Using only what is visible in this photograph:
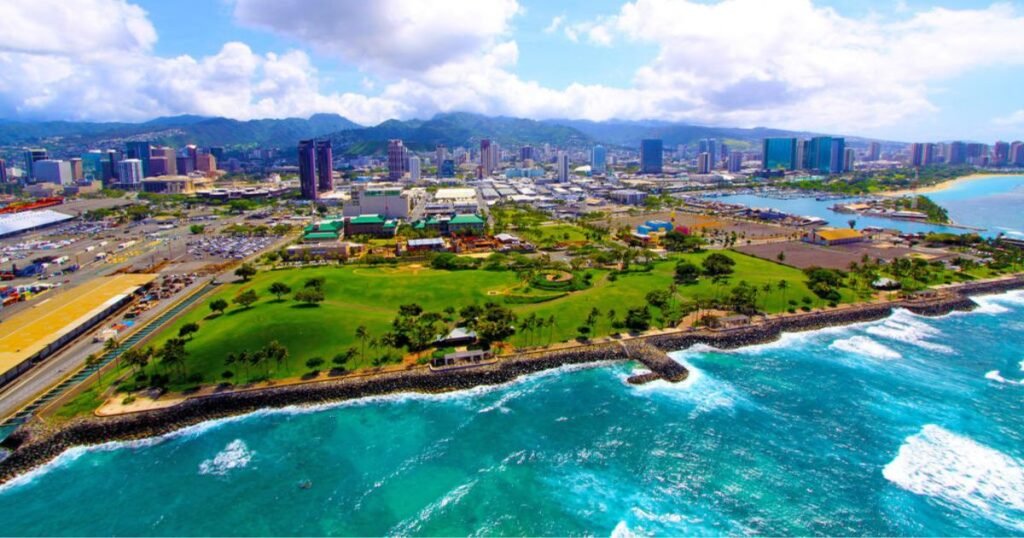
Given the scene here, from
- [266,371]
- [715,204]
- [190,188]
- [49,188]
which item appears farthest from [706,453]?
[49,188]

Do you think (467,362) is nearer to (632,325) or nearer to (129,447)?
(632,325)

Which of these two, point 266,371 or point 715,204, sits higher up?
point 715,204

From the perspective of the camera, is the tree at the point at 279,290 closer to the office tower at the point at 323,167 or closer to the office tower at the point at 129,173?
the office tower at the point at 323,167

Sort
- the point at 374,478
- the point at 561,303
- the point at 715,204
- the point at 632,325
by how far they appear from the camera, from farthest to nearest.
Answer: the point at 715,204, the point at 561,303, the point at 632,325, the point at 374,478

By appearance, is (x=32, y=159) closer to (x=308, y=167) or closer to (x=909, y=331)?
(x=308, y=167)

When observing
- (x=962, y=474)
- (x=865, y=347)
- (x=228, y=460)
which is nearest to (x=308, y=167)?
(x=228, y=460)

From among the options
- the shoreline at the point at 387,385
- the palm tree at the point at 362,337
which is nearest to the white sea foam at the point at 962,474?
the shoreline at the point at 387,385

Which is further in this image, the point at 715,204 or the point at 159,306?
the point at 715,204
